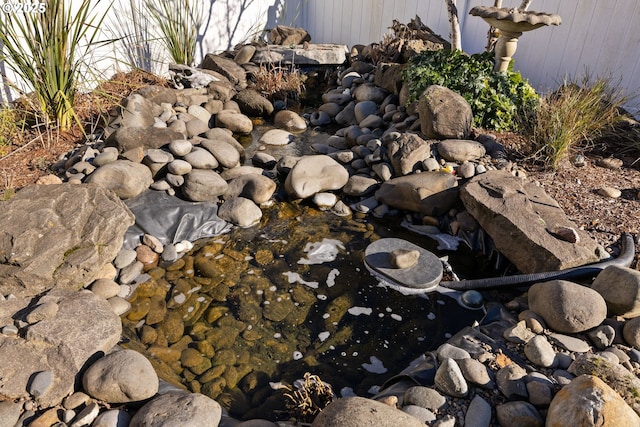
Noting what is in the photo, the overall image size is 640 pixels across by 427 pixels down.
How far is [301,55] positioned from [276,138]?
2.58 m

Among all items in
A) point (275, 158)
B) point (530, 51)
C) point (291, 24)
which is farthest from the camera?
point (291, 24)

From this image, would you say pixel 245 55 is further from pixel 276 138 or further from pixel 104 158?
pixel 104 158

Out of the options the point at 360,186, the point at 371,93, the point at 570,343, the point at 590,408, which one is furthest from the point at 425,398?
the point at 371,93

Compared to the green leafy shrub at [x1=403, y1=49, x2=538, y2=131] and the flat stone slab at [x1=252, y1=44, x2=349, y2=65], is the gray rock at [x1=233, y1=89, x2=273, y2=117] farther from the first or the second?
the green leafy shrub at [x1=403, y1=49, x2=538, y2=131]

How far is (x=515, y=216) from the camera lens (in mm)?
3336

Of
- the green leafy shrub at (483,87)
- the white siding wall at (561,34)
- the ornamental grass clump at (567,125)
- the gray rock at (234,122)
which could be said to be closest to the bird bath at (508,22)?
the green leafy shrub at (483,87)

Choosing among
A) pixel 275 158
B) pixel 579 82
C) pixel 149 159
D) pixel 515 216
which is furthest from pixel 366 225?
pixel 579 82

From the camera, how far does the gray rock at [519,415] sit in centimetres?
189

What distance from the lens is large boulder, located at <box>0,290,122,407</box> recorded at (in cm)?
212

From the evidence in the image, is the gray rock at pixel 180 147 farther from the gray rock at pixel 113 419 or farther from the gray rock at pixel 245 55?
the gray rock at pixel 245 55

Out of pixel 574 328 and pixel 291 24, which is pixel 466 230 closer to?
pixel 574 328

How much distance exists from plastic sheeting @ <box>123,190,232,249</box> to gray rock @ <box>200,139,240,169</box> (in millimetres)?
598

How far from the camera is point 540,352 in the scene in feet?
7.43

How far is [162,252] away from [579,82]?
16.9 feet
